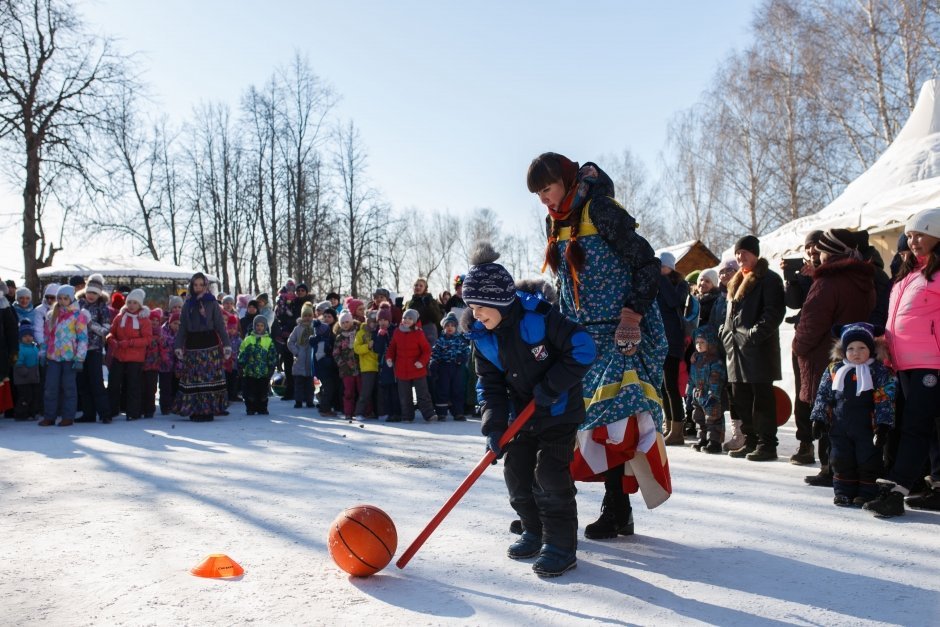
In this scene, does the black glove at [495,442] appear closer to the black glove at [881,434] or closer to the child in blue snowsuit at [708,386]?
the black glove at [881,434]

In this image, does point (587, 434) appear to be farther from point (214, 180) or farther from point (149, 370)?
point (214, 180)

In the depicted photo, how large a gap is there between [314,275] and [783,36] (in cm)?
2568

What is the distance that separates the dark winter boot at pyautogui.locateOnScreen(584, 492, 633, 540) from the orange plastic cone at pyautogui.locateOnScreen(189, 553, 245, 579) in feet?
6.13

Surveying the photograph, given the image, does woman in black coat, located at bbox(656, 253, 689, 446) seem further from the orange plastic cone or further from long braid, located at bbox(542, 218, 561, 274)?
the orange plastic cone

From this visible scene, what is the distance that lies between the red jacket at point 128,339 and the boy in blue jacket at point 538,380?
8.20 meters

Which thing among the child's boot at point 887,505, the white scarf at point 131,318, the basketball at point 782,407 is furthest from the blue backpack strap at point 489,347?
the white scarf at point 131,318

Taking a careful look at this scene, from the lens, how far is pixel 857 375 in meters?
5.14

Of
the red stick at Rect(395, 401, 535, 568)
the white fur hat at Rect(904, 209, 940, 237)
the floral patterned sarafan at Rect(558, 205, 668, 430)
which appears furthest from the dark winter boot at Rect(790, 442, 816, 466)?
the red stick at Rect(395, 401, 535, 568)

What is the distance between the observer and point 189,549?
4.21 meters

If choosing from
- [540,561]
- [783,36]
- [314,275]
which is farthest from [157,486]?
[314,275]

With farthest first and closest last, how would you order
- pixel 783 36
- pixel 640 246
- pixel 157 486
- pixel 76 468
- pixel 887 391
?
pixel 783 36
pixel 76 468
pixel 157 486
pixel 887 391
pixel 640 246

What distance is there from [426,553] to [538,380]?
1.13 m

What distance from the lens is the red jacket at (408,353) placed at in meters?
10.5

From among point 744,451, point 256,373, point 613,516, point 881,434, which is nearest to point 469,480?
point 613,516
